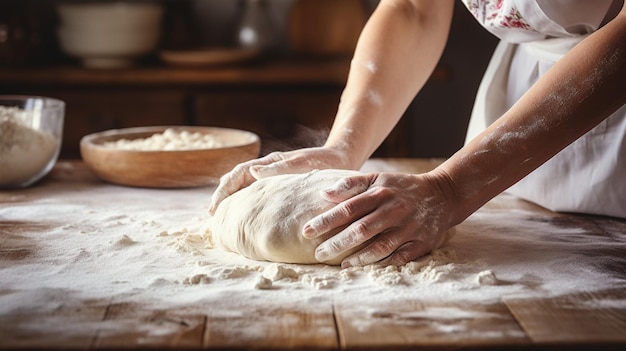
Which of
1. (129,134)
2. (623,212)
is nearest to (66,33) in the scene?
(129,134)

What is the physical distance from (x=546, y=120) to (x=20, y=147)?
1111 millimetres

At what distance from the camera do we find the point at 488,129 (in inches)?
48.5

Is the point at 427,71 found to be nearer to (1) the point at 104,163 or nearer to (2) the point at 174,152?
(2) the point at 174,152

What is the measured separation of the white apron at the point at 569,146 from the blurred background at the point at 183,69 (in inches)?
53.9

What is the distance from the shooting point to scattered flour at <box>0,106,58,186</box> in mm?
1633

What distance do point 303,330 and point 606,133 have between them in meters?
0.88

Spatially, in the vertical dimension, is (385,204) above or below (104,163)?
above

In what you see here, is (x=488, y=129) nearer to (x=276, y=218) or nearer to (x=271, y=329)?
(x=276, y=218)

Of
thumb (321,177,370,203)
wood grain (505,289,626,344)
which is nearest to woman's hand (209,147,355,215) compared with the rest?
thumb (321,177,370,203)

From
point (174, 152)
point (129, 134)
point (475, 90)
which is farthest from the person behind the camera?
point (475, 90)

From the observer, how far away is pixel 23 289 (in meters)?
1.07

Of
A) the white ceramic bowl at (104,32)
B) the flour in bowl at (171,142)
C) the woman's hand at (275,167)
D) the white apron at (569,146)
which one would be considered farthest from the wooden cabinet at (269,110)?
the woman's hand at (275,167)

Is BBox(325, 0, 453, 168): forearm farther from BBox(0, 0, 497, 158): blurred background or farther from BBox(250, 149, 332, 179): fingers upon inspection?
BBox(0, 0, 497, 158): blurred background

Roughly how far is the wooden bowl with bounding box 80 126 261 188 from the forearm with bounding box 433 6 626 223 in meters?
0.62
